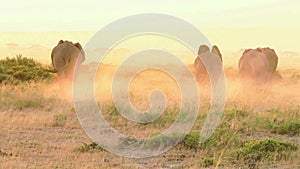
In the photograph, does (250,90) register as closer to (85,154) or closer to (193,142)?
(193,142)

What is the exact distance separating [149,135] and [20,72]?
45.5ft

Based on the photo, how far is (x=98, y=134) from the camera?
11.7m

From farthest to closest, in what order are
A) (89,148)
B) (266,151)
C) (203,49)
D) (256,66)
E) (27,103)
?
(256,66), (203,49), (27,103), (89,148), (266,151)

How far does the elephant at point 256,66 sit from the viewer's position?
2322 centimetres

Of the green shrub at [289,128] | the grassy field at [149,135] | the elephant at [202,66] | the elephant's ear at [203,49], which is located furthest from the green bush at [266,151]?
the elephant's ear at [203,49]

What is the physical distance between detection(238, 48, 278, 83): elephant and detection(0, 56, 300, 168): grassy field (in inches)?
161

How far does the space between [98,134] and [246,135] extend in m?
2.82

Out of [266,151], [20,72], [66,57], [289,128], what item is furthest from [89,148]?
[20,72]

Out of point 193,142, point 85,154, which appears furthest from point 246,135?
point 85,154

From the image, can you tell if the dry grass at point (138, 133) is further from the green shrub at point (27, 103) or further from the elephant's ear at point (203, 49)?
the elephant's ear at point (203, 49)

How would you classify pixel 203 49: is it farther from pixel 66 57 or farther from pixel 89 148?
pixel 89 148

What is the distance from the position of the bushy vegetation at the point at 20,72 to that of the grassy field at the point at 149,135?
4.36 meters

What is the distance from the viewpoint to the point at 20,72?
953 inches

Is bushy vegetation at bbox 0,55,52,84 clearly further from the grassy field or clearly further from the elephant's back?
the elephant's back
